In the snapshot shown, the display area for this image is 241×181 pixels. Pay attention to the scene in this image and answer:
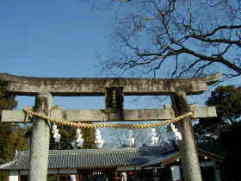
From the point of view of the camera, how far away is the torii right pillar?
5.79 metres

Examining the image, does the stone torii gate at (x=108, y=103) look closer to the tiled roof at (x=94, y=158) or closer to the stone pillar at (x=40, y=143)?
the stone pillar at (x=40, y=143)

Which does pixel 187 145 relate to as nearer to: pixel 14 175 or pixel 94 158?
pixel 14 175

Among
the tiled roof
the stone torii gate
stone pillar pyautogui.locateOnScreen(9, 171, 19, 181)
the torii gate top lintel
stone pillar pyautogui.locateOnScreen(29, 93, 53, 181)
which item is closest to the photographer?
stone pillar pyautogui.locateOnScreen(29, 93, 53, 181)

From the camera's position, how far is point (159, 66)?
1266 centimetres

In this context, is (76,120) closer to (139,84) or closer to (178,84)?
(139,84)

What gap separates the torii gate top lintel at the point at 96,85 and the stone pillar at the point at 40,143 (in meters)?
0.27

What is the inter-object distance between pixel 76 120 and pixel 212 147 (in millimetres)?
21243

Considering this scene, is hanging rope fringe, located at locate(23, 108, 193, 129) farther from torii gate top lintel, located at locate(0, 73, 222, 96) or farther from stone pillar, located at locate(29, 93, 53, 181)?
torii gate top lintel, located at locate(0, 73, 222, 96)

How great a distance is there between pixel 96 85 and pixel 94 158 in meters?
21.9

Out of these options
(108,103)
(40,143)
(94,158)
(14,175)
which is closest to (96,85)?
(108,103)

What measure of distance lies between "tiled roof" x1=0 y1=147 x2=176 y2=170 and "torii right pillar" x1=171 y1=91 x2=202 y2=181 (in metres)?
17.2

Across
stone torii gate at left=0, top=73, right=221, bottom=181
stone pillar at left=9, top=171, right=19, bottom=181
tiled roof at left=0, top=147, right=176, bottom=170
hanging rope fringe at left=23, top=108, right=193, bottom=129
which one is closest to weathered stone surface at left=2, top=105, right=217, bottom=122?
stone torii gate at left=0, top=73, right=221, bottom=181

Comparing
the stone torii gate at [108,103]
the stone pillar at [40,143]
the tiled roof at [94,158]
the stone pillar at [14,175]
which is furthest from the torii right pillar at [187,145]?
the stone pillar at [14,175]

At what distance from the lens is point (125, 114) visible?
6.00 metres
